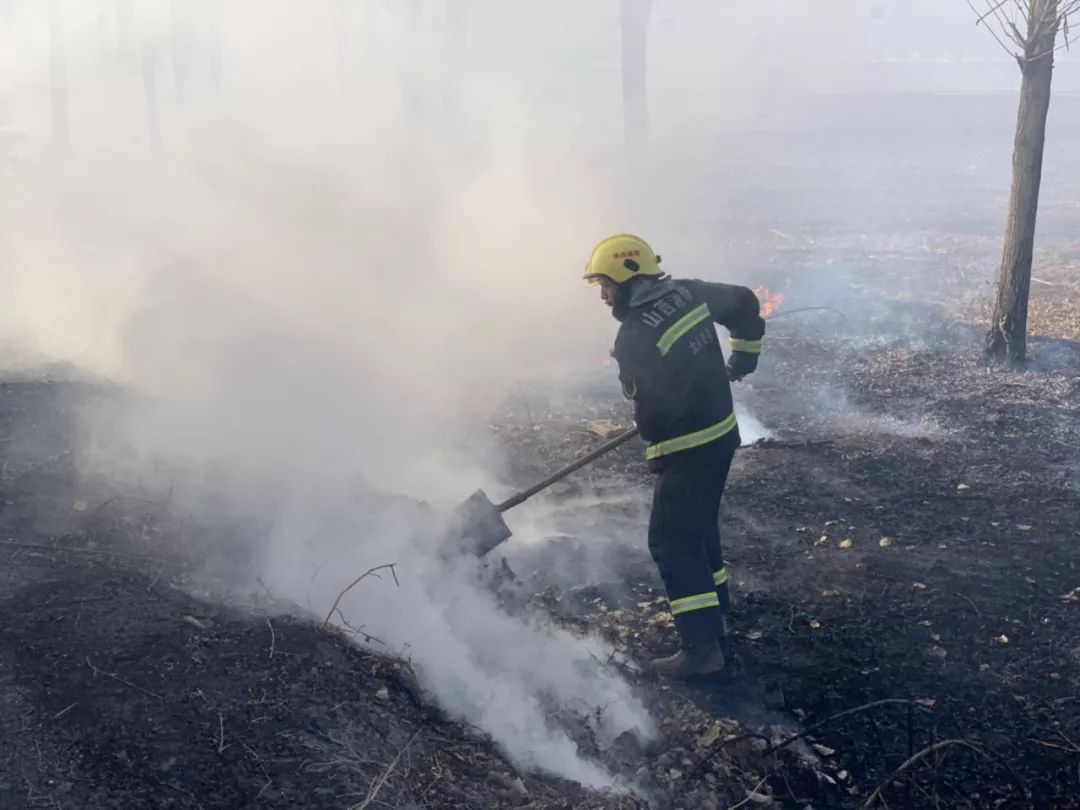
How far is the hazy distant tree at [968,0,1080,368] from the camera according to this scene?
27.2 feet

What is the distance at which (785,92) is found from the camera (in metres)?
34.2

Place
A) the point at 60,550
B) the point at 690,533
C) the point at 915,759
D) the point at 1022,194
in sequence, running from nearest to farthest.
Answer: the point at 915,759, the point at 690,533, the point at 60,550, the point at 1022,194

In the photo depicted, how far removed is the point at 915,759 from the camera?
12.3 feet

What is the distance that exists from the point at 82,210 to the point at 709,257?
8293mm

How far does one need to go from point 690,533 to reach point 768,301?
689cm

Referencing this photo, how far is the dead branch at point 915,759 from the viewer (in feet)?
12.1

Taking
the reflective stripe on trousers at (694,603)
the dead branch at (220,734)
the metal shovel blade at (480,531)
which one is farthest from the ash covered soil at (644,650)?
the reflective stripe on trousers at (694,603)

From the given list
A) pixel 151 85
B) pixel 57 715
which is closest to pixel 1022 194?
pixel 57 715

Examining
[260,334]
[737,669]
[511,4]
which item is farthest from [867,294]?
[511,4]

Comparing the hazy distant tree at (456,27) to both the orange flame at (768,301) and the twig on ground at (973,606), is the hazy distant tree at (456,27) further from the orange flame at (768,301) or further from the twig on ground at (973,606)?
the twig on ground at (973,606)

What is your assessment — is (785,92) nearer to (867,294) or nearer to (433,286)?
(867,294)

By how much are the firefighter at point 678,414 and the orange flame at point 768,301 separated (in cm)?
618

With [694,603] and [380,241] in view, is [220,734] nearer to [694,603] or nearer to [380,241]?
[694,603]

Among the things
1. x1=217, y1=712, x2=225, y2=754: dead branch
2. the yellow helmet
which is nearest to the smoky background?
x1=217, y1=712, x2=225, y2=754: dead branch
